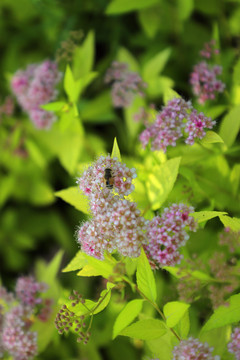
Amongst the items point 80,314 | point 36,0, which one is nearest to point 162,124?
point 80,314

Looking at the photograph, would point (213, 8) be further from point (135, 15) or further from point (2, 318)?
point (2, 318)

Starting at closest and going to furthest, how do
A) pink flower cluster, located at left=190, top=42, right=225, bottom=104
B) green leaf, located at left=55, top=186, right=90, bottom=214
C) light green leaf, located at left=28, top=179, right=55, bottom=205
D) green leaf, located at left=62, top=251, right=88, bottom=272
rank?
green leaf, located at left=62, top=251, right=88, bottom=272, green leaf, located at left=55, top=186, right=90, bottom=214, pink flower cluster, located at left=190, top=42, right=225, bottom=104, light green leaf, located at left=28, top=179, right=55, bottom=205

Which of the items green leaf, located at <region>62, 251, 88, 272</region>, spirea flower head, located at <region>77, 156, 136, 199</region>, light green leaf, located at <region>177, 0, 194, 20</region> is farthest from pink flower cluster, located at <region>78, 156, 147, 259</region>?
light green leaf, located at <region>177, 0, 194, 20</region>

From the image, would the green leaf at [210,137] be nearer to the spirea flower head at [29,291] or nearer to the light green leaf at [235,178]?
the light green leaf at [235,178]

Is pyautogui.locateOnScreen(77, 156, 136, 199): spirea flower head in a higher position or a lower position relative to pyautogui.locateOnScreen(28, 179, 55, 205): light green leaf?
higher

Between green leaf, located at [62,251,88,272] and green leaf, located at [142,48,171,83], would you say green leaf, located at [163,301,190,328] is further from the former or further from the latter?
green leaf, located at [142,48,171,83]

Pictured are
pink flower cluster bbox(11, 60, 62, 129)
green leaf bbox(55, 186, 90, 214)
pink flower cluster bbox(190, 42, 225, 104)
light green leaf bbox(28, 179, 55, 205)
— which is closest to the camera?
green leaf bbox(55, 186, 90, 214)

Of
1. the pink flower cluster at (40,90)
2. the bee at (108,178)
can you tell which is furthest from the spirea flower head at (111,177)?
the pink flower cluster at (40,90)

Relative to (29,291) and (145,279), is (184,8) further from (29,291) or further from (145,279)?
(29,291)
